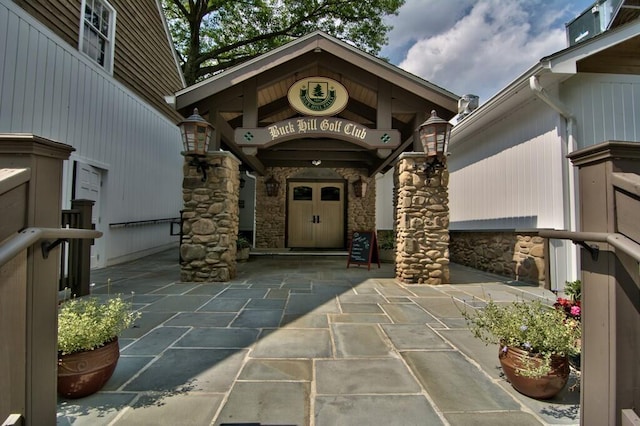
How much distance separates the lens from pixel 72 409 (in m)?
1.67

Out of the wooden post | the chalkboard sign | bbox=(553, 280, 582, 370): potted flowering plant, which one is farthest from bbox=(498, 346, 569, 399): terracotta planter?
the chalkboard sign

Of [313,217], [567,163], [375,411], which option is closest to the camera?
[375,411]

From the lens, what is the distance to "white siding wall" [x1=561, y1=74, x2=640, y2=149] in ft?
14.8

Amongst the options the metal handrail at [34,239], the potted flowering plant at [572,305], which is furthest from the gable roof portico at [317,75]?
the metal handrail at [34,239]

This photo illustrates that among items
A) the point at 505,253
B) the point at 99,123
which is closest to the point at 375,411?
the point at 505,253

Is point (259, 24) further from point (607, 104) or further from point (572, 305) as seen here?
point (572, 305)

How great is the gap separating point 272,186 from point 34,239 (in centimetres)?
832

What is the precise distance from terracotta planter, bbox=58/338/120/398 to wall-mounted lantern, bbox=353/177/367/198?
26.6 ft

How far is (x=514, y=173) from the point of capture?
5660 millimetres

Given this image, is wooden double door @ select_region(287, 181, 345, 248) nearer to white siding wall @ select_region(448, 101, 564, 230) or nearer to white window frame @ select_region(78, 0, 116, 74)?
white siding wall @ select_region(448, 101, 564, 230)

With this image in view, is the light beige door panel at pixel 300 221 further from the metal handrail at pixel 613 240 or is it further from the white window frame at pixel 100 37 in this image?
the metal handrail at pixel 613 240

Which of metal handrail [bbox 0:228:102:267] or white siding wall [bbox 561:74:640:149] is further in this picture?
white siding wall [bbox 561:74:640:149]

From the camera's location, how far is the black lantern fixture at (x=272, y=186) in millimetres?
9445

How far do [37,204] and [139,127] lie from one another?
7392mm
